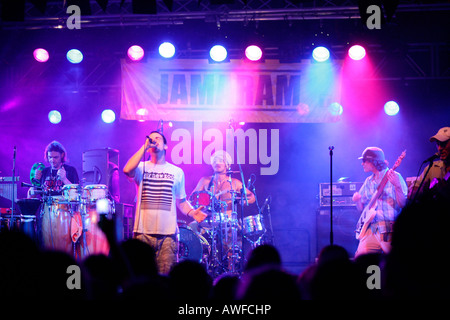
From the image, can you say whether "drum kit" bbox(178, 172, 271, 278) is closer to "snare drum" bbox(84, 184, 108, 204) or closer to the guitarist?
"snare drum" bbox(84, 184, 108, 204)

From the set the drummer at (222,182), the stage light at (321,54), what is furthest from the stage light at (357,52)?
the drummer at (222,182)

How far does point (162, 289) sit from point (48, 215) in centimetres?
658

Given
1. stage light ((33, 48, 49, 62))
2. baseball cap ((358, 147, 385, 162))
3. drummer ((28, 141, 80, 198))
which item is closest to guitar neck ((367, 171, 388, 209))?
baseball cap ((358, 147, 385, 162))

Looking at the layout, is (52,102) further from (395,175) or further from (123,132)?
(395,175)

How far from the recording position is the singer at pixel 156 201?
5.88 metres

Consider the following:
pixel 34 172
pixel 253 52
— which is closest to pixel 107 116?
pixel 34 172

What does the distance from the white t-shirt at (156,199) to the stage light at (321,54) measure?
17.3 ft

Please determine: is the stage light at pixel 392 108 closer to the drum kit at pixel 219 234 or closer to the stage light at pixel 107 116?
the drum kit at pixel 219 234

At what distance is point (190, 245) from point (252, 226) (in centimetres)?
138

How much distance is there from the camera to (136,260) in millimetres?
3318

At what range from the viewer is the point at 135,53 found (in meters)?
10.3

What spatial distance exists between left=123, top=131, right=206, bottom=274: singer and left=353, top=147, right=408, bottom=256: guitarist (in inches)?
A: 109
